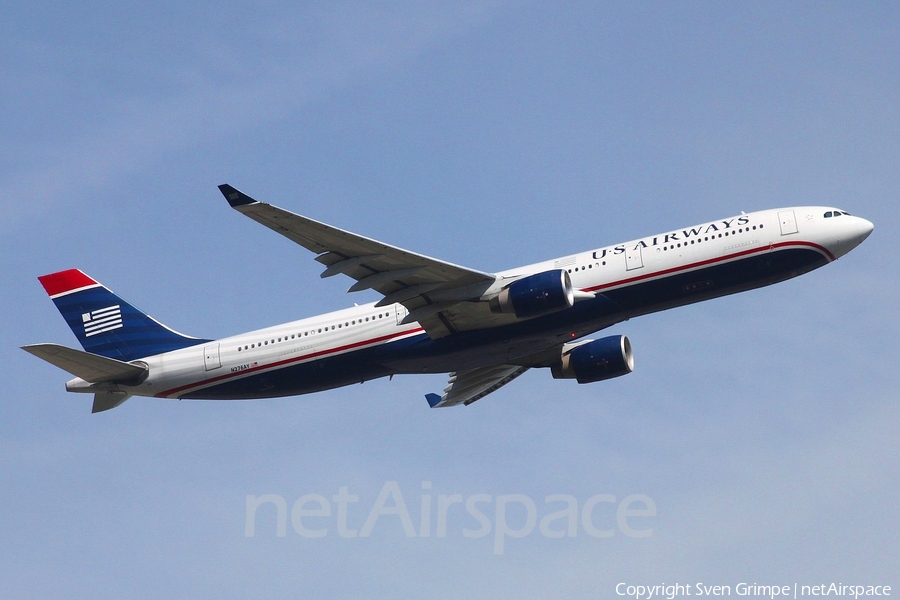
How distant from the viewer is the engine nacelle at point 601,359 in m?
48.0

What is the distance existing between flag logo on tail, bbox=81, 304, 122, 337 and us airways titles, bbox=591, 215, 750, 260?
21.5 meters

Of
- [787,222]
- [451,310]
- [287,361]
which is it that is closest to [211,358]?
[287,361]

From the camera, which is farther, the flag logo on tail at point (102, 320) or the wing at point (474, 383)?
the wing at point (474, 383)

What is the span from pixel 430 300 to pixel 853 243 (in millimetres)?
16263

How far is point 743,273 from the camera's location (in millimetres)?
41844

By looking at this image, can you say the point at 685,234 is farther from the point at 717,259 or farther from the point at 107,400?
the point at 107,400

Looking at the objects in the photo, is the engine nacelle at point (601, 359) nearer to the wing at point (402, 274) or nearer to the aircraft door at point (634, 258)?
the aircraft door at point (634, 258)

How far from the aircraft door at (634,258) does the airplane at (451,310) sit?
0.05 metres

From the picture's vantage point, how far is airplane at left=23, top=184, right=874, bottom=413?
134 ft

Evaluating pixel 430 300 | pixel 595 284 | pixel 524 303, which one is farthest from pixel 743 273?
pixel 430 300

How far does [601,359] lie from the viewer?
158 feet

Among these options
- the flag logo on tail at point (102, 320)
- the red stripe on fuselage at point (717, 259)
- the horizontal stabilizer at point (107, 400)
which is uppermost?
the flag logo on tail at point (102, 320)

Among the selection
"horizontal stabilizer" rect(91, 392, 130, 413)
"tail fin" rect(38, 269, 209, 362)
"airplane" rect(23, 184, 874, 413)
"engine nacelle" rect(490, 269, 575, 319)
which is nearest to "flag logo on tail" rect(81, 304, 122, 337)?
Answer: "tail fin" rect(38, 269, 209, 362)

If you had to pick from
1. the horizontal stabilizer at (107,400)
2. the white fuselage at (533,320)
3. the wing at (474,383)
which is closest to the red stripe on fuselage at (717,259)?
the white fuselage at (533,320)
